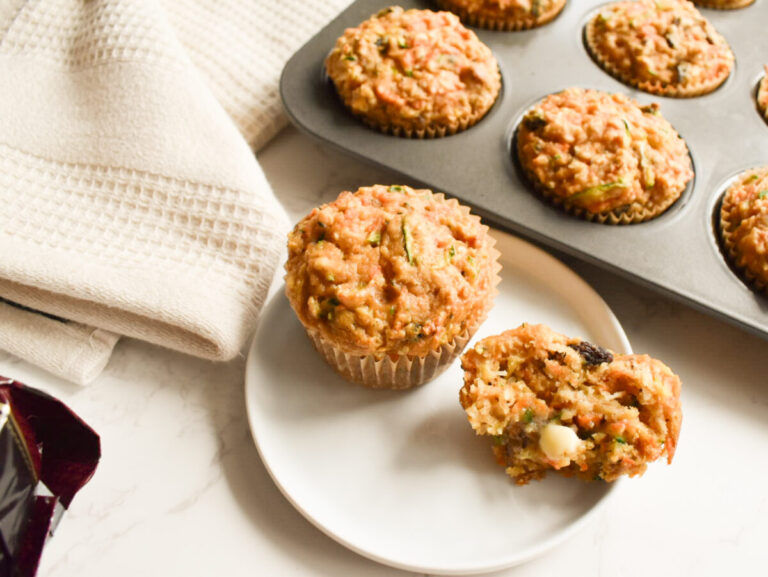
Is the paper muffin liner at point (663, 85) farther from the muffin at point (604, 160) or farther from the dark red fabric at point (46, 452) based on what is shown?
the dark red fabric at point (46, 452)

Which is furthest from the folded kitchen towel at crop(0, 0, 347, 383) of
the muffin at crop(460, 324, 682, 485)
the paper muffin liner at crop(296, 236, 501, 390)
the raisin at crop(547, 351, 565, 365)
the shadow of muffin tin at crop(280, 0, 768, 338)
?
the raisin at crop(547, 351, 565, 365)

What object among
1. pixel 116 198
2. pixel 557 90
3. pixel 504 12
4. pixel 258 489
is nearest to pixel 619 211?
pixel 557 90

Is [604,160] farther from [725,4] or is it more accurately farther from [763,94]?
[725,4]

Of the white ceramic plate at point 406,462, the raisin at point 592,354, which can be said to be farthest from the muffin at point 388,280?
the raisin at point 592,354

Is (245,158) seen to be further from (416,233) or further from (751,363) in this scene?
(751,363)

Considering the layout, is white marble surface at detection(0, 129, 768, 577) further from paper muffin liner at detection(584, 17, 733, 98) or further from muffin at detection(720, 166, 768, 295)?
paper muffin liner at detection(584, 17, 733, 98)

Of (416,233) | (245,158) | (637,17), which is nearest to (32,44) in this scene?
(245,158)
